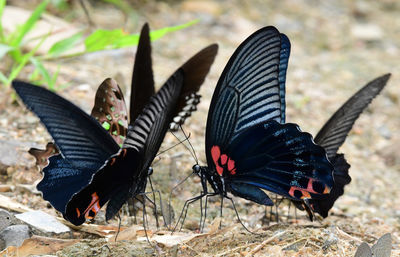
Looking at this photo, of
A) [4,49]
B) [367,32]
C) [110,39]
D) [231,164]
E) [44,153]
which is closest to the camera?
[231,164]

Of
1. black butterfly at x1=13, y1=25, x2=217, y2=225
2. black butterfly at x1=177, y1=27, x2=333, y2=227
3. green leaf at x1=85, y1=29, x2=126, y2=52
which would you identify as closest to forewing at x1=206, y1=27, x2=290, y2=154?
black butterfly at x1=177, y1=27, x2=333, y2=227

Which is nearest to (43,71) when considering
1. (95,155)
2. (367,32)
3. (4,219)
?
(95,155)

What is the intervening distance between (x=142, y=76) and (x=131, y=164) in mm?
621

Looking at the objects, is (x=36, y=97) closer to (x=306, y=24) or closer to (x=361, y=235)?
(x=361, y=235)

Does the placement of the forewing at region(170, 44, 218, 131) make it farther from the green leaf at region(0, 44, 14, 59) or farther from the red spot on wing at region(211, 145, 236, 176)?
the green leaf at region(0, 44, 14, 59)

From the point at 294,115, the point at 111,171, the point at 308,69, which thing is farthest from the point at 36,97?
the point at 308,69

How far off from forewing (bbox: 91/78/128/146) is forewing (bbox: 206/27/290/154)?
21.6 inches

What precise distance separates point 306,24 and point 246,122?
4.93 m

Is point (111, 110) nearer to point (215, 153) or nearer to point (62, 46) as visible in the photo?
point (215, 153)

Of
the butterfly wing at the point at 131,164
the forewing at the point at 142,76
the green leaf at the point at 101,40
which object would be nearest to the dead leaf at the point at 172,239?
the butterfly wing at the point at 131,164

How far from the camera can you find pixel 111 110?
10.8ft

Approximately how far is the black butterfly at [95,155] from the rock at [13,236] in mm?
191

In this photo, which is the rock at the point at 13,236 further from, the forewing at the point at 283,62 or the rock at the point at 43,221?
the forewing at the point at 283,62

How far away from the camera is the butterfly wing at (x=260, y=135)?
9.44ft
